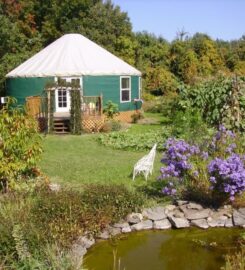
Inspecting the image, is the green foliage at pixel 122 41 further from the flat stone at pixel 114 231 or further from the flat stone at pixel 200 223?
the flat stone at pixel 114 231

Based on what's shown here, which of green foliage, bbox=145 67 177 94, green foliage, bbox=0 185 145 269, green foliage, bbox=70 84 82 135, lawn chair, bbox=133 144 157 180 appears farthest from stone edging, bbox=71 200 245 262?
green foliage, bbox=145 67 177 94

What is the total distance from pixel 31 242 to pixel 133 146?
297 inches

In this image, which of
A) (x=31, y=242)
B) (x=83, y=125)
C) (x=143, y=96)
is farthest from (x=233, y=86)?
(x=143, y=96)

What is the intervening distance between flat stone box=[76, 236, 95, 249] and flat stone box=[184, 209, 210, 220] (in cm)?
147

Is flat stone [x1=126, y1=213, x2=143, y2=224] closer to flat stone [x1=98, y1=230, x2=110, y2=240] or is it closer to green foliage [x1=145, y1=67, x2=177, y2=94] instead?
flat stone [x1=98, y1=230, x2=110, y2=240]

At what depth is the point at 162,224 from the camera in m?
6.21

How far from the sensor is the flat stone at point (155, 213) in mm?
6277

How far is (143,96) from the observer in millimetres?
25125

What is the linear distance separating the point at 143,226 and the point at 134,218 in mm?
175

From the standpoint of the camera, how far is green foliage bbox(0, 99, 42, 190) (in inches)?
280

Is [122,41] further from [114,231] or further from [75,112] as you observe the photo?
[114,231]

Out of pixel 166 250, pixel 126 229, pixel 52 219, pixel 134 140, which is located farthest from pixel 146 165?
pixel 134 140

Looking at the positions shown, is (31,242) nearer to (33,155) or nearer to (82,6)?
(33,155)

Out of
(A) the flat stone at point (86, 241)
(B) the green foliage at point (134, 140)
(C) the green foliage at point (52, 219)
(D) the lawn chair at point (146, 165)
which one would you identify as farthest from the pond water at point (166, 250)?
(B) the green foliage at point (134, 140)
